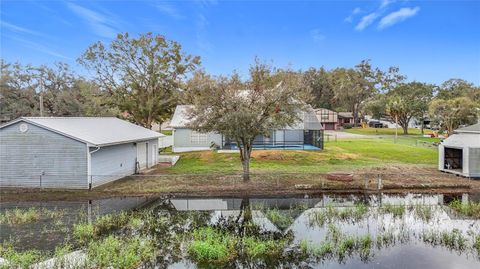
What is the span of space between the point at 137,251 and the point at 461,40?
1294 inches

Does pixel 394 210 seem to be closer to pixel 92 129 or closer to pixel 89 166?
pixel 89 166

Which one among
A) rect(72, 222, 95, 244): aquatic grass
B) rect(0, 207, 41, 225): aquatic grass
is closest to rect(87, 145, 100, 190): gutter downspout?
rect(0, 207, 41, 225): aquatic grass

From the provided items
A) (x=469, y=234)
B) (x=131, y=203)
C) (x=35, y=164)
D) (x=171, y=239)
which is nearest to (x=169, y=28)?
(x=35, y=164)

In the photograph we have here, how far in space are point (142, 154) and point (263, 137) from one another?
13.9 metres

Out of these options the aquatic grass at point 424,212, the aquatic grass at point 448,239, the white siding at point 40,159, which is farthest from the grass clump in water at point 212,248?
the white siding at point 40,159

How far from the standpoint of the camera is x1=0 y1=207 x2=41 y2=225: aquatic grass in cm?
1131

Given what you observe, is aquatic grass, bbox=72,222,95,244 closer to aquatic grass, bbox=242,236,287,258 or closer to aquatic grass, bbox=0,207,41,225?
aquatic grass, bbox=0,207,41,225

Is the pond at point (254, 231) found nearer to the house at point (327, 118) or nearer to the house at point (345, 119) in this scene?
the house at point (327, 118)

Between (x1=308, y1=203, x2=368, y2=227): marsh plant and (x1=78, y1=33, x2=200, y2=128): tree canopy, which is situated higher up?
(x1=78, y1=33, x2=200, y2=128): tree canopy

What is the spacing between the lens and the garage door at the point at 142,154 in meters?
21.3

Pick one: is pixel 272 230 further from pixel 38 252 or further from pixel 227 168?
pixel 227 168

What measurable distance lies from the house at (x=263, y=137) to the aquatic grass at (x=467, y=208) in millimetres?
18019

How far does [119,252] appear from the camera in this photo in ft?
27.8

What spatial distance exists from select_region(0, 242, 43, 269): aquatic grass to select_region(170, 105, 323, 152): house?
22.8 metres
